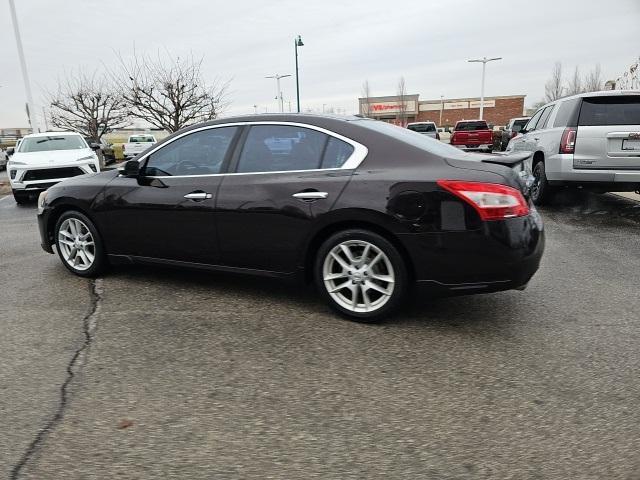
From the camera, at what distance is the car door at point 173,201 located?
14.1 feet

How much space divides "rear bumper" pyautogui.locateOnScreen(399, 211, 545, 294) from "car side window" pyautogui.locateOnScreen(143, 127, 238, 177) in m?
1.76

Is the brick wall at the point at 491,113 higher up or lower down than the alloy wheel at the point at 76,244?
higher up

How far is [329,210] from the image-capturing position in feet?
12.3

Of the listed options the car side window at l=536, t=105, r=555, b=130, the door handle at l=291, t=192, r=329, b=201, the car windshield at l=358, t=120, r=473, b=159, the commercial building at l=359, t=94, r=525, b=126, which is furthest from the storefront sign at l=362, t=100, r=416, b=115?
the door handle at l=291, t=192, r=329, b=201

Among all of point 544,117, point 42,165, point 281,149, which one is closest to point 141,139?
point 42,165

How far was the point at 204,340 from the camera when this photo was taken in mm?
3553

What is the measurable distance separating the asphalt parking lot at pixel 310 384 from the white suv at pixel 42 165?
24.1 feet

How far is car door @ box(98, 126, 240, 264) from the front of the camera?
4301mm

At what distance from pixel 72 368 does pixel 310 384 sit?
4.85 ft

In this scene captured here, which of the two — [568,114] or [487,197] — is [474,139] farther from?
[487,197]

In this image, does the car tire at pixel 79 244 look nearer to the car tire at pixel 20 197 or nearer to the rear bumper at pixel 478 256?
the rear bumper at pixel 478 256

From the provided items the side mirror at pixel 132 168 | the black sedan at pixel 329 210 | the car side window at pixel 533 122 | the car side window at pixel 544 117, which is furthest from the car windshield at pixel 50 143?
the car side window at pixel 544 117

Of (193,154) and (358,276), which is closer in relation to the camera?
(358,276)

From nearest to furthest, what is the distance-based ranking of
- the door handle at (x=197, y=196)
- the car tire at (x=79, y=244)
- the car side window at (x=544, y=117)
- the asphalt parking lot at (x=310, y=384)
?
1. the asphalt parking lot at (x=310, y=384)
2. the door handle at (x=197, y=196)
3. the car tire at (x=79, y=244)
4. the car side window at (x=544, y=117)
